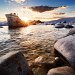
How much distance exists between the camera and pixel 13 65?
19.7 feet

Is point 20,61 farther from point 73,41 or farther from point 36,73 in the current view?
point 73,41

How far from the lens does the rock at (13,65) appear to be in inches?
223

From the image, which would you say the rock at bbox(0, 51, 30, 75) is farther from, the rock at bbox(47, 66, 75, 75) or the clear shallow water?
the clear shallow water

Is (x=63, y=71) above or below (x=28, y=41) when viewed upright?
above

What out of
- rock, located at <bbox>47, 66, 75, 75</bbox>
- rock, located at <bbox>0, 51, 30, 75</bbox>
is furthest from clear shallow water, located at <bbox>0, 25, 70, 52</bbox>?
rock, located at <bbox>47, 66, 75, 75</bbox>

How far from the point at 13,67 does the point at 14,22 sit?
189 feet

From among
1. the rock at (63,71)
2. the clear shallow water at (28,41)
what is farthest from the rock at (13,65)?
the clear shallow water at (28,41)

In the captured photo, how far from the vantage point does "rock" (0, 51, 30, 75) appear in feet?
18.6

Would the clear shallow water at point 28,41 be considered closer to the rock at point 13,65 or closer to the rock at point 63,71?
the rock at point 13,65

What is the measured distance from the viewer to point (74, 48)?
674cm

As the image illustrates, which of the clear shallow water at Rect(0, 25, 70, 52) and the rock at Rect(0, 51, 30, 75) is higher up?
the rock at Rect(0, 51, 30, 75)

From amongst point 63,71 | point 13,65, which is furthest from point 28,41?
point 63,71

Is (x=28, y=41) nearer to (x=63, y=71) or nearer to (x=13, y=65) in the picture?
(x=13, y=65)

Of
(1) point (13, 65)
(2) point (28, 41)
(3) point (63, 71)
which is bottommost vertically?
(2) point (28, 41)
